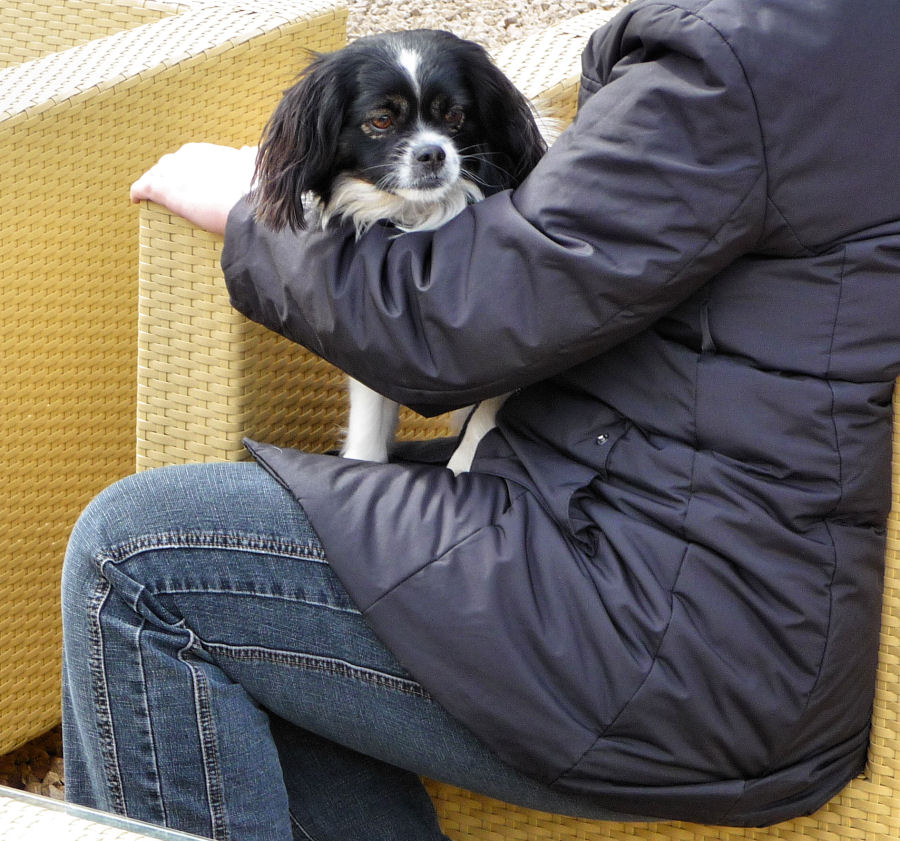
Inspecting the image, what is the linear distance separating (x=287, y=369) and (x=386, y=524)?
0.51m

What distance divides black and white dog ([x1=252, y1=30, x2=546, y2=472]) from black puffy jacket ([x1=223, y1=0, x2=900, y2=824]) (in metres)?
0.30

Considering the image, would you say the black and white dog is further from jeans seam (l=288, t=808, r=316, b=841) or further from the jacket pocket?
jeans seam (l=288, t=808, r=316, b=841)

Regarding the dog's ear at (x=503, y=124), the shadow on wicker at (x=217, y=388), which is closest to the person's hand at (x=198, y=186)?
the shadow on wicker at (x=217, y=388)

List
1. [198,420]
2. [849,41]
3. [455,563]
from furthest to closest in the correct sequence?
[198,420] → [455,563] → [849,41]

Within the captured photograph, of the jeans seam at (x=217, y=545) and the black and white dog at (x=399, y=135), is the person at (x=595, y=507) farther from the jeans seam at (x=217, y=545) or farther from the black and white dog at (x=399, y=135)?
the black and white dog at (x=399, y=135)

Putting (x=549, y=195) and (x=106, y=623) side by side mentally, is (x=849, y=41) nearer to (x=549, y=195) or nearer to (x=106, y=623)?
(x=549, y=195)

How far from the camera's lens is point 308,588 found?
3.95 feet

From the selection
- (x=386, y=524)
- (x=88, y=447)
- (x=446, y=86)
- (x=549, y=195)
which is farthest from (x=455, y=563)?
(x=88, y=447)

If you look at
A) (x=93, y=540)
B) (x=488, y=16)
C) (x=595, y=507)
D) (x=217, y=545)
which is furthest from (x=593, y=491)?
(x=488, y=16)

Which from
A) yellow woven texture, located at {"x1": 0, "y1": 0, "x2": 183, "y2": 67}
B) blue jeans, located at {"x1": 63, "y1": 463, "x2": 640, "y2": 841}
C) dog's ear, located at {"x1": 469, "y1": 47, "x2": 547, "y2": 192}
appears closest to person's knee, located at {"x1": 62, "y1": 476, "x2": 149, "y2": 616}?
blue jeans, located at {"x1": 63, "y1": 463, "x2": 640, "y2": 841}

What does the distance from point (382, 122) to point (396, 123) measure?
2 cm

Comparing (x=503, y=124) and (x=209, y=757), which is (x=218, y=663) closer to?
(x=209, y=757)

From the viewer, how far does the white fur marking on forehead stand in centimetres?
147

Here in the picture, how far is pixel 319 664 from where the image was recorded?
121 centimetres
